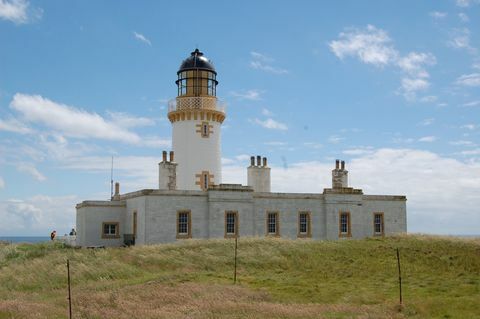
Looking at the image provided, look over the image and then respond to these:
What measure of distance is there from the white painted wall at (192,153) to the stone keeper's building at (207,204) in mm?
67

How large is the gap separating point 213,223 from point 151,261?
23.3 feet

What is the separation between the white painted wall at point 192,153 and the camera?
128 ft

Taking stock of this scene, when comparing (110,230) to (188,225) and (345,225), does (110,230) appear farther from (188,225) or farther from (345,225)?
(345,225)

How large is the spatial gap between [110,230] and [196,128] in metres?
8.81

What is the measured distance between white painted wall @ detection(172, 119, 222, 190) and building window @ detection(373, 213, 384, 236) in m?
10.8

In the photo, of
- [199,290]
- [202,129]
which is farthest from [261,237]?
[199,290]

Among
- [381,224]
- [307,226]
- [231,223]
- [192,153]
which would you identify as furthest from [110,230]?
[381,224]

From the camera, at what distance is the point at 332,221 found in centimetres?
3734

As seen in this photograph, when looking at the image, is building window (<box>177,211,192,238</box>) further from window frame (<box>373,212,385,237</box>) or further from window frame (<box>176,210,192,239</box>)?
window frame (<box>373,212,385,237</box>)

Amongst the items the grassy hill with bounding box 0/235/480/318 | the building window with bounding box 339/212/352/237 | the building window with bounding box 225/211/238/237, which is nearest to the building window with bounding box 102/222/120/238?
the grassy hill with bounding box 0/235/480/318

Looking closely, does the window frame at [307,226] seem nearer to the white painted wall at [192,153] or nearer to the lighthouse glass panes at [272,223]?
the lighthouse glass panes at [272,223]

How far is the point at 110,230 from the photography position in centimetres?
3662

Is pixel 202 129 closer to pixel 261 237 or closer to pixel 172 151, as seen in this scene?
pixel 172 151

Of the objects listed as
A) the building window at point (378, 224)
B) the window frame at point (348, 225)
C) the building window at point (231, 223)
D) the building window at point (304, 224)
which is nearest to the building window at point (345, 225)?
the window frame at point (348, 225)
